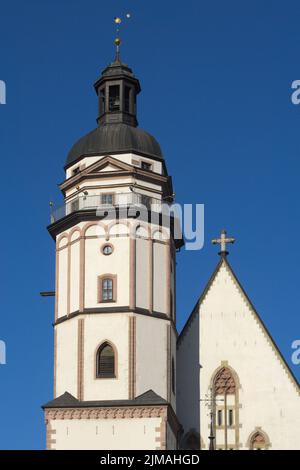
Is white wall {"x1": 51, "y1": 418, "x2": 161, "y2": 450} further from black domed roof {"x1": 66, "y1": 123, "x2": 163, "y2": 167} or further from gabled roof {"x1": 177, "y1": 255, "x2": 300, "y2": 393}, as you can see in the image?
black domed roof {"x1": 66, "y1": 123, "x2": 163, "y2": 167}

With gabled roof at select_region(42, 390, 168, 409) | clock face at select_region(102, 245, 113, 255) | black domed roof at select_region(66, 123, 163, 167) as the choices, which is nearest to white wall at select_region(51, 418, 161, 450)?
gabled roof at select_region(42, 390, 168, 409)

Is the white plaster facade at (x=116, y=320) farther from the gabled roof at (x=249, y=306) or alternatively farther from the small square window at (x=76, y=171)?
the gabled roof at (x=249, y=306)

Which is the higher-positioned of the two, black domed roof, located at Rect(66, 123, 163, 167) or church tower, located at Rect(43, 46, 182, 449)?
black domed roof, located at Rect(66, 123, 163, 167)

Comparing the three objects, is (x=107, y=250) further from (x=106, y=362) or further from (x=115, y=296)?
(x=106, y=362)

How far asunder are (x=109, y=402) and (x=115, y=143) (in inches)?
497

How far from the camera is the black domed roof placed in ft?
209

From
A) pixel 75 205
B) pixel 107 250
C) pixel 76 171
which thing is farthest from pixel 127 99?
pixel 107 250

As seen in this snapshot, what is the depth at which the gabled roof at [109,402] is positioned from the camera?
5834cm

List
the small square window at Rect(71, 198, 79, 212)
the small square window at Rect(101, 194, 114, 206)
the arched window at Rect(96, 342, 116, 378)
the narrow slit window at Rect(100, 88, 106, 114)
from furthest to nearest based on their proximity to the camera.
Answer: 1. the narrow slit window at Rect(100, 88, 106, 114)
2. the small square window at Rect(71, 198, 79, 212)
3. the small square window at Rect(101, 194, 114, 206)
4. the arched window at Rect(96, 342, 116, 378)

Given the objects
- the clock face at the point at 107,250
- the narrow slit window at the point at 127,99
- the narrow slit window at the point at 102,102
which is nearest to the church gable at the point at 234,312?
the clock face at the point at 107,250

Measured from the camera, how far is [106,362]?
59812mm

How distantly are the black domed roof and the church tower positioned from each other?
0.19 ft

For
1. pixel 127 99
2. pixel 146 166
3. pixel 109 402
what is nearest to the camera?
pixel 109 402
